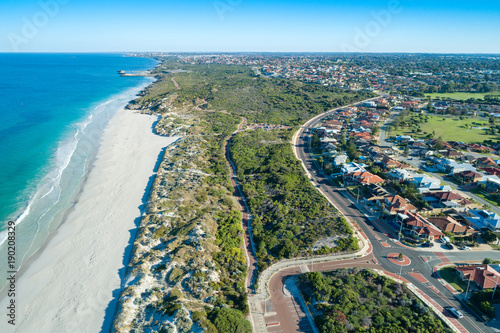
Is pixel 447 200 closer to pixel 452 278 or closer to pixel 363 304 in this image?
pixel 452 278

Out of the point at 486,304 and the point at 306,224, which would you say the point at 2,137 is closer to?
the point at 306,224

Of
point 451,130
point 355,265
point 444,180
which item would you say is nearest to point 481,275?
point 355,265

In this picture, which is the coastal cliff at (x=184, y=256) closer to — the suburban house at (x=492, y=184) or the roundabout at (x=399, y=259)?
the roundabout at (x=399, y=259)

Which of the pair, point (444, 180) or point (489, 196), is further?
point (444, 180)

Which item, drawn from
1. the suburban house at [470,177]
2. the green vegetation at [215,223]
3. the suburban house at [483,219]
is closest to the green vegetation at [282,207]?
the green vegetation at [215,223]

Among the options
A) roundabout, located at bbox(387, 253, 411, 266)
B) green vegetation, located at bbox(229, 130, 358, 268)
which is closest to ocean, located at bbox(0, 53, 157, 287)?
green vegetation, located at bbox(229, 130, 358, 268)

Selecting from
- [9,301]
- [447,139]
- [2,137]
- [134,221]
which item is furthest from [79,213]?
[447,139]
